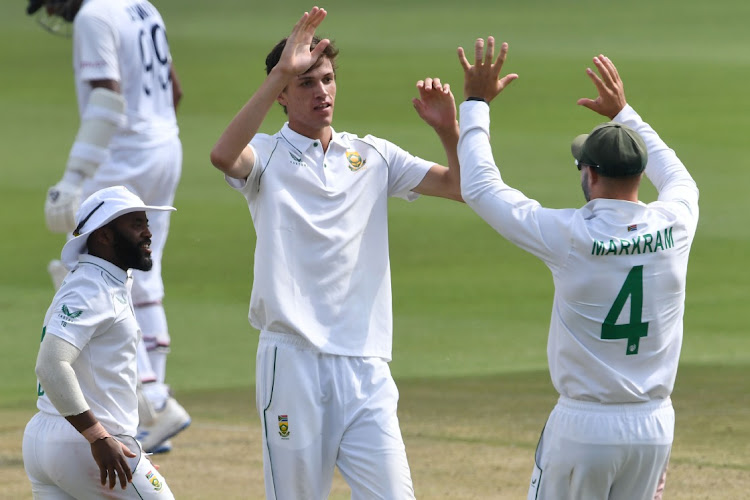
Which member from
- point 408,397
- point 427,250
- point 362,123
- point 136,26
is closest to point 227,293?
point 427,250

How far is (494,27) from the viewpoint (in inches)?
936

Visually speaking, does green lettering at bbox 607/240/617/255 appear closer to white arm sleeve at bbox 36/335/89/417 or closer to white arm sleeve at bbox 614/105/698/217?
white arm sleeve at bbox 614/105/698/217

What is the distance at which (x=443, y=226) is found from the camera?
1404cm

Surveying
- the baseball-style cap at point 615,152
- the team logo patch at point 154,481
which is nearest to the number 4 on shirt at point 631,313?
the baseball-style cap at point 615,152

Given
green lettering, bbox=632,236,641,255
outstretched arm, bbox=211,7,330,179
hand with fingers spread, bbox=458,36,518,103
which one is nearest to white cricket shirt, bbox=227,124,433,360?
outstretched arm, bbox=211,7,330,179

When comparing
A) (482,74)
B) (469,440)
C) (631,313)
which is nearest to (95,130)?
(469,440)

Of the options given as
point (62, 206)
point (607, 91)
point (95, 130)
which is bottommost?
point (62, 206)

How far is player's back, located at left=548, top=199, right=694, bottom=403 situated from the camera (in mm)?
4418

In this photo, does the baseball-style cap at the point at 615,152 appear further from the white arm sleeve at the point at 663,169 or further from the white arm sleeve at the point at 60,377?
the white arm sleeve at the point at 60,377

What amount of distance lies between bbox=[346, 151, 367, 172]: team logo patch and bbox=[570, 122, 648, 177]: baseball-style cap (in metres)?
0.93

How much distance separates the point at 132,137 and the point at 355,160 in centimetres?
294

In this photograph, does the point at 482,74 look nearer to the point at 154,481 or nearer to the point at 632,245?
the point at 632,245

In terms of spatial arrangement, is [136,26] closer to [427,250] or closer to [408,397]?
[408,397]

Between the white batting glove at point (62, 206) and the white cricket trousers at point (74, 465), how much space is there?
256 centimetres
